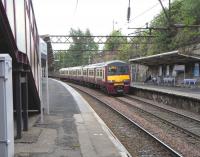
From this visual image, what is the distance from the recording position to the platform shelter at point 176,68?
99.3ft

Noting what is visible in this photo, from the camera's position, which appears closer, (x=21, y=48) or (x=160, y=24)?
(x=21, y=48)

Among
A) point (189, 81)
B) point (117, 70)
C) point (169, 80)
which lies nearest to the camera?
point (117, 70)

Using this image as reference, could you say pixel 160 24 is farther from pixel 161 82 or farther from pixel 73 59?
Result: pixel 73 59

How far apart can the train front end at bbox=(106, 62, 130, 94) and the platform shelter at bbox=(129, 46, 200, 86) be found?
123 inches

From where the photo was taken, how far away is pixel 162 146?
11.0m

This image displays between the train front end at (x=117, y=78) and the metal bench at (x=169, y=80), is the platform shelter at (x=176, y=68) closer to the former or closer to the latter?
the metal bench at (x=169, y=80)

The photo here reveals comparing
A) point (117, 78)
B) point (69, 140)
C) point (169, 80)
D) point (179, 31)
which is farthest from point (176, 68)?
point (69, 140)

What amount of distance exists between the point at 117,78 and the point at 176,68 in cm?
657

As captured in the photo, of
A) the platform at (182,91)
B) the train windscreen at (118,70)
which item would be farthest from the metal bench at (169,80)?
the train windscreen at (118,70)

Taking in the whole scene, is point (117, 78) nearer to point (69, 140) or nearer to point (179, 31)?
point (179, 31)

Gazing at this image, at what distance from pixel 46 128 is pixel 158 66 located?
104 feet

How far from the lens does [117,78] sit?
3114 centimetres

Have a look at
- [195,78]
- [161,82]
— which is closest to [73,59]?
[161,82]

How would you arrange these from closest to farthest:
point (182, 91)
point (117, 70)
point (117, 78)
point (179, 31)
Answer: point (182, 91)
point (117, 78)
point (117, 70)
point (179, 31)
